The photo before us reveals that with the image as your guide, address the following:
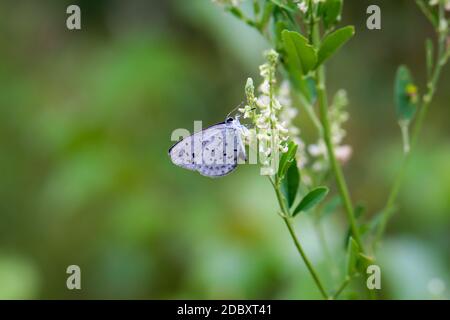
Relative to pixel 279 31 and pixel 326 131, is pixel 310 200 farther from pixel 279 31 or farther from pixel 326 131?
pixel 279 31

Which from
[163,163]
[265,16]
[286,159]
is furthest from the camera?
[163,163]

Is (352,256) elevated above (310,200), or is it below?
below

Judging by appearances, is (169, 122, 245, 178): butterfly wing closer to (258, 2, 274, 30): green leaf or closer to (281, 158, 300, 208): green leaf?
(281, 158, 300, 208): green leaf

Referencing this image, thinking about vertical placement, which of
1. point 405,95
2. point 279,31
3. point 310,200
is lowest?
point 310,200

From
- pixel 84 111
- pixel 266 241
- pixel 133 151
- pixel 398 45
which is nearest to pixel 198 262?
pixel 266 241

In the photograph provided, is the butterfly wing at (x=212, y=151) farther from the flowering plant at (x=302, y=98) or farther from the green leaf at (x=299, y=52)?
the green leaf at (x=299, y=52)

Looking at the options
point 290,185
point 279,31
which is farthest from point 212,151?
point 279,31

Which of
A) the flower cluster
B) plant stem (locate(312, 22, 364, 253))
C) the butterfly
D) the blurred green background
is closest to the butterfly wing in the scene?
the butterfly
